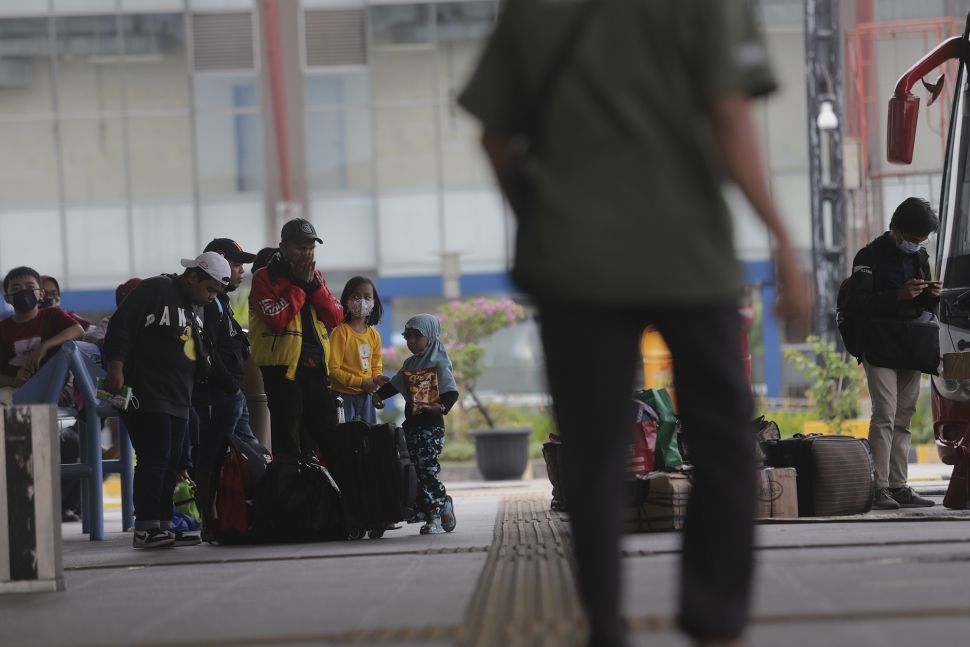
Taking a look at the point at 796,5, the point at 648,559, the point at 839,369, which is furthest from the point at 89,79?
the point at 648,559

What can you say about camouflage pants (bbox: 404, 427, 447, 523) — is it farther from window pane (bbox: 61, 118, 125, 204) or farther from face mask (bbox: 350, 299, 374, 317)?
window pane (bbox: 61, 118, 125, 204)

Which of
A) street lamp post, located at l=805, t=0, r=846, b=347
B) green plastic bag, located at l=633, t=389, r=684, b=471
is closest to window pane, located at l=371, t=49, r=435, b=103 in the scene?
street lamp post, located at l=805, t=0, r=846, b=347

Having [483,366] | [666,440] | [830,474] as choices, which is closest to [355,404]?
[666,440]

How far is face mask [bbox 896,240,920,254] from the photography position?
9.98 m

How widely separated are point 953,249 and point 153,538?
5.00 metres

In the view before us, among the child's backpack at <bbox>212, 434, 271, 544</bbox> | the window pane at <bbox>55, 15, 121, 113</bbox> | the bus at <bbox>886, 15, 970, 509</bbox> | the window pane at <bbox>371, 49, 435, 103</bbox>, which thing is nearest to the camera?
the child's backpack at <bbox>212, 434, 271, 544</bbox>

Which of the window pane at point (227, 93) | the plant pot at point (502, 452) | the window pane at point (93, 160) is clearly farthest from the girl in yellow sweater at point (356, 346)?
the window pane at point (93, 160)

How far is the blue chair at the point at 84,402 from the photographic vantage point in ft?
34.1

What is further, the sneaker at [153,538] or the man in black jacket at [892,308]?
the man in black jacket at [892,308]

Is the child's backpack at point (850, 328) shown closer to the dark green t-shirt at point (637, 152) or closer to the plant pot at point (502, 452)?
the dark green t-shirt at point (637, 152)

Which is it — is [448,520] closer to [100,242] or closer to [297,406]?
[297,406]

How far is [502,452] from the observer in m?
20.2

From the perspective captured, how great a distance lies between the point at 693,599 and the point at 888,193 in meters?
25.0

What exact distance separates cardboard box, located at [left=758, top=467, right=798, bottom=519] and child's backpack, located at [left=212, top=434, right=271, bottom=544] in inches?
113
